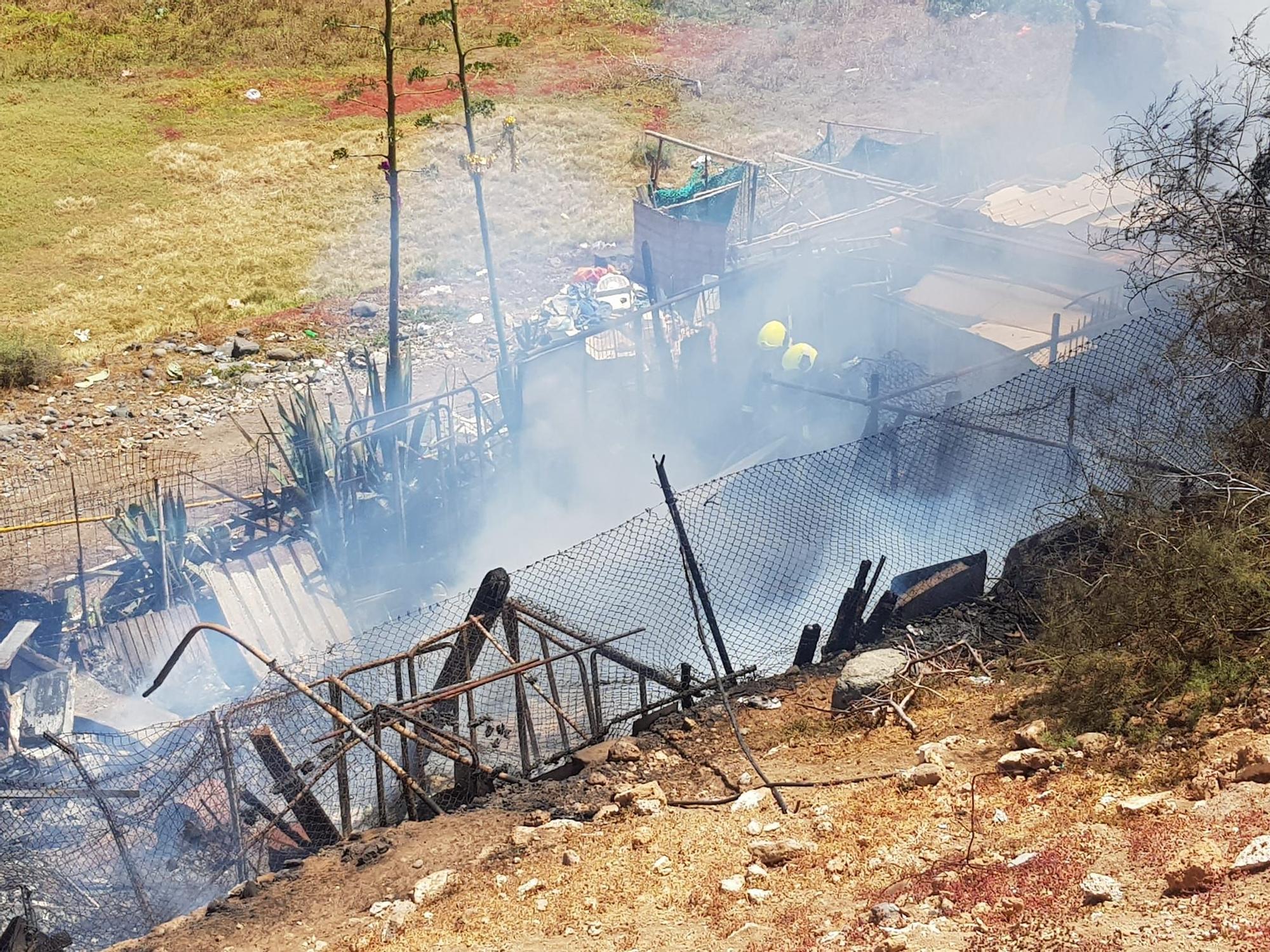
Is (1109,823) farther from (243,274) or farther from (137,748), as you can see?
(243,274)

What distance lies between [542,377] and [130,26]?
24992mm

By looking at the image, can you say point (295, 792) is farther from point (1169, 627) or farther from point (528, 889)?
point (1169, 627)

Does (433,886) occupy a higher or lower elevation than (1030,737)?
lower

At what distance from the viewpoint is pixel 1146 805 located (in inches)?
156

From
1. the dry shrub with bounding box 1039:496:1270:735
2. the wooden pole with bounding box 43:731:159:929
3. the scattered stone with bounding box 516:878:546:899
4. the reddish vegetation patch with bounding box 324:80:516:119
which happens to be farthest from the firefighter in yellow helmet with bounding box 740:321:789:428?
the reddish vegetation patch with bounding box 324:80:516:119

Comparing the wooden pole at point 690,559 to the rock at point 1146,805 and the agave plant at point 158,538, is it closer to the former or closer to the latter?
the rock at point 1146,805

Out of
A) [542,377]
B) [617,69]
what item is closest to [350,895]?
[542,377]

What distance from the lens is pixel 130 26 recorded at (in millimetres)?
28688

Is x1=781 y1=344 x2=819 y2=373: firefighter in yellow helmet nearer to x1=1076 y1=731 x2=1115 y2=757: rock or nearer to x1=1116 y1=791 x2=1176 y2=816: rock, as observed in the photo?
x1=1076 y1=731 x2=1115 y2=757: rock

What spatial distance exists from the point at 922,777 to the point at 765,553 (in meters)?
3.29

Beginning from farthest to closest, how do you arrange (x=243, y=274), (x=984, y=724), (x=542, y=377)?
(x=243, y=274) → (x=542, y=377) → (x=984, y=724)

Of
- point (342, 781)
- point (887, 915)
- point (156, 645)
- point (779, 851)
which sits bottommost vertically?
point (156, 645)

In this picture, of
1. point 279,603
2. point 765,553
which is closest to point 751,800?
point 765,553

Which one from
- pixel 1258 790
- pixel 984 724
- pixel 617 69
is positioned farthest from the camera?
pixel 617 69
